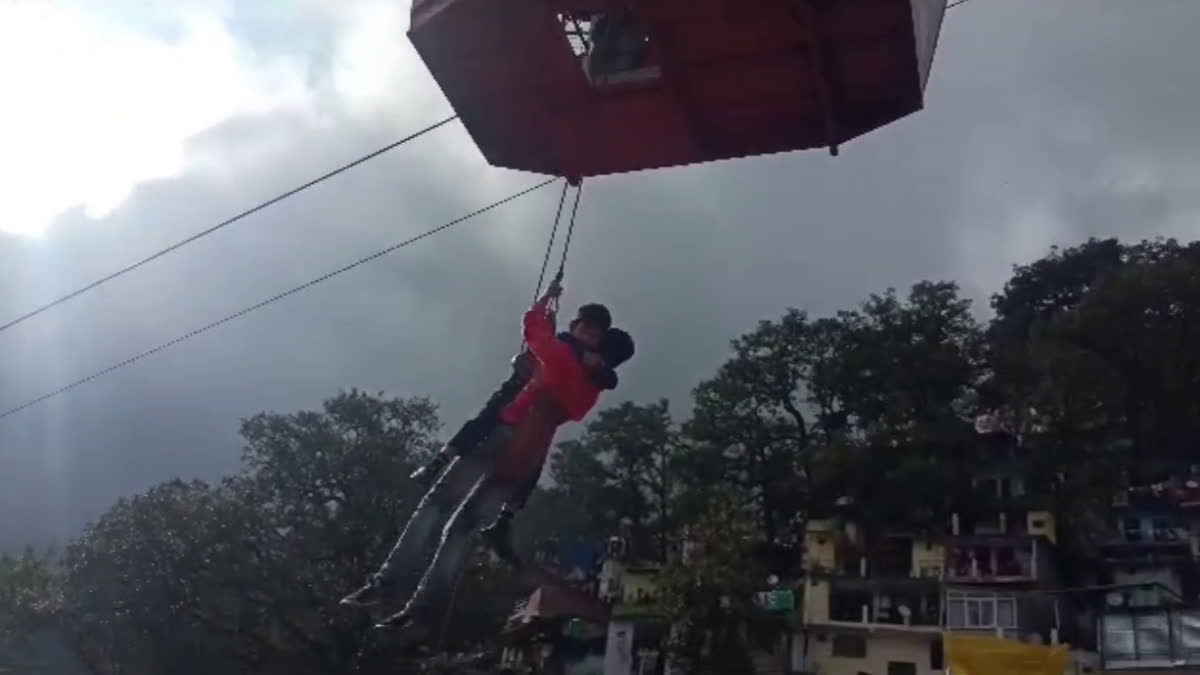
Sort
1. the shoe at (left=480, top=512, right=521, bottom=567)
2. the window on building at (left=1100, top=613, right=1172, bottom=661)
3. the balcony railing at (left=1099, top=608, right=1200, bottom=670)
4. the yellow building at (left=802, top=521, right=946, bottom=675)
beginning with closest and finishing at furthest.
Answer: the shoe at (left=480, top=512, right=521, bottom=567) < the balcony railing at (left=1099, top=608, right=1200, bottom=670) < the window on building at (left=1100, top=613, right=1172, bottom=661) < the yellow building at (left=802, top=521, right=946, bottom=675)

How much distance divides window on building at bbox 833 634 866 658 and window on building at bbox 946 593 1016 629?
130 inches

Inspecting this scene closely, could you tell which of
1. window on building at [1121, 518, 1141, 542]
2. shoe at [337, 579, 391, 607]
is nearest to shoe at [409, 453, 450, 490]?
shoe at [337, 579, 391, 607]

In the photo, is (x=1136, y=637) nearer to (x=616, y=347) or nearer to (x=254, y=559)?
(x=254, y=559)

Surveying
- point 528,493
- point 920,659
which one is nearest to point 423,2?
point 528,493

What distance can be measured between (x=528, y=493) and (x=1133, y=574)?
134 feet

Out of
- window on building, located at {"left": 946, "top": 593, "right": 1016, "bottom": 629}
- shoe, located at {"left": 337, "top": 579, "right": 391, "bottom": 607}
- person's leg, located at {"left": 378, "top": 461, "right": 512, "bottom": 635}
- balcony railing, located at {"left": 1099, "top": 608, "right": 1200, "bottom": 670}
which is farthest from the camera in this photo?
window on building, located at {"left": 946, "top": 593, "right": 1016, "bottom": 629}

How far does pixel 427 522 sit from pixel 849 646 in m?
37.3

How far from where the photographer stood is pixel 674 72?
6.27 m

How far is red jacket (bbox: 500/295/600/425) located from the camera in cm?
624

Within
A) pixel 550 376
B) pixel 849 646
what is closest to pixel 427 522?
pixel 550 376

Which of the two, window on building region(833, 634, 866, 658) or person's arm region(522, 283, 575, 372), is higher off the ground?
window on building region(833, 634, 866, 658)

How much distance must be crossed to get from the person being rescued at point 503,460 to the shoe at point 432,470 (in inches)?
1.9

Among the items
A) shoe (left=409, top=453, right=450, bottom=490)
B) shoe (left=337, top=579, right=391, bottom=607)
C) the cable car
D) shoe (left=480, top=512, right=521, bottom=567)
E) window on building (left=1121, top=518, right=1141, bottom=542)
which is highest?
window on building (left=1121, top=518, right=1141, bottom=542)

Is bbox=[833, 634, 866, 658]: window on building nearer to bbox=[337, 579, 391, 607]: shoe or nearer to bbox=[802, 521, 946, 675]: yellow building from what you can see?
bbox=[802, 521, 946, 675]: yellow building
